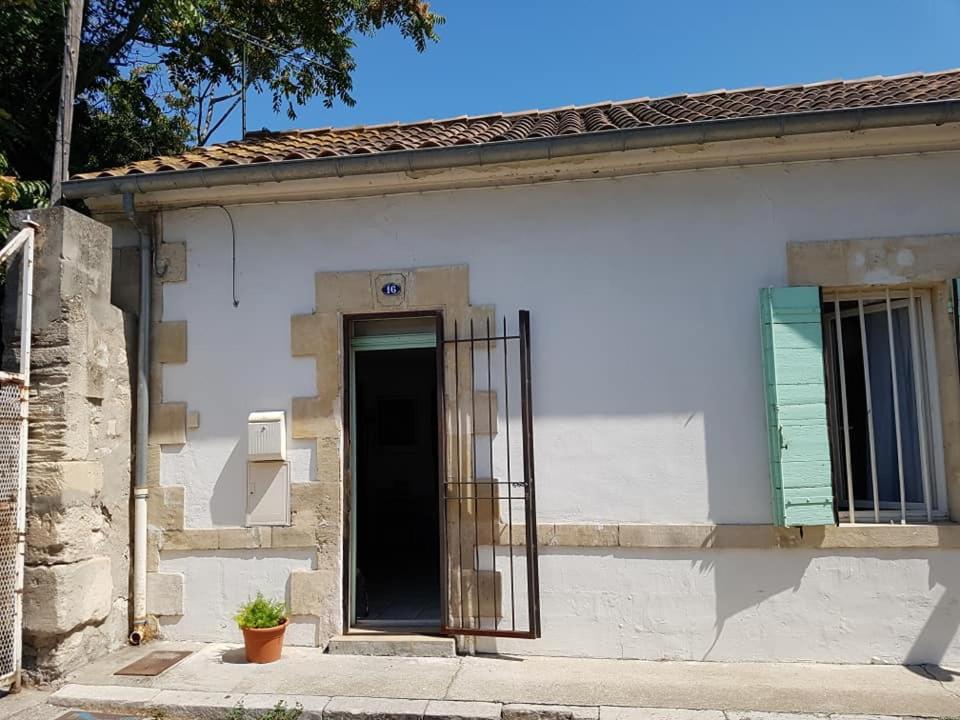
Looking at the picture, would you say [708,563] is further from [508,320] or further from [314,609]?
[314,609]

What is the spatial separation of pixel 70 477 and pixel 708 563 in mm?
4044

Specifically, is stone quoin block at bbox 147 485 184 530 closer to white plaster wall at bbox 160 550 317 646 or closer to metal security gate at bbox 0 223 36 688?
white plaster wall at bbox 160 550 317 646

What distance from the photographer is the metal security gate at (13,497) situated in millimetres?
4375

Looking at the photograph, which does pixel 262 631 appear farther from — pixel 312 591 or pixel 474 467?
pixel 474 467

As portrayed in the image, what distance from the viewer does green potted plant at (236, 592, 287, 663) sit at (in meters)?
4.75

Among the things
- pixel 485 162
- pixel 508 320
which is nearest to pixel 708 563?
pixel 508 320

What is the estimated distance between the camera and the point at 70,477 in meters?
4.61

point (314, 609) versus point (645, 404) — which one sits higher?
point (645, 404)

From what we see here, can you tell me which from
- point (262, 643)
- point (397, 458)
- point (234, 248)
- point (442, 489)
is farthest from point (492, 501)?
point (397, 458)

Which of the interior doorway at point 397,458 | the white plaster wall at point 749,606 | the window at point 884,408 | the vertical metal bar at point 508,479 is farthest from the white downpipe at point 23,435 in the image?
the window at point 884,408

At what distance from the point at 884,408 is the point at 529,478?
2391 mm

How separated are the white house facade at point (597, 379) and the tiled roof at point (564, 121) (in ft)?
0.52

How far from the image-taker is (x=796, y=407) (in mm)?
4617

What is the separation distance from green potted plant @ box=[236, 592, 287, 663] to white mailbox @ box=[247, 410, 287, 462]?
970 mm
